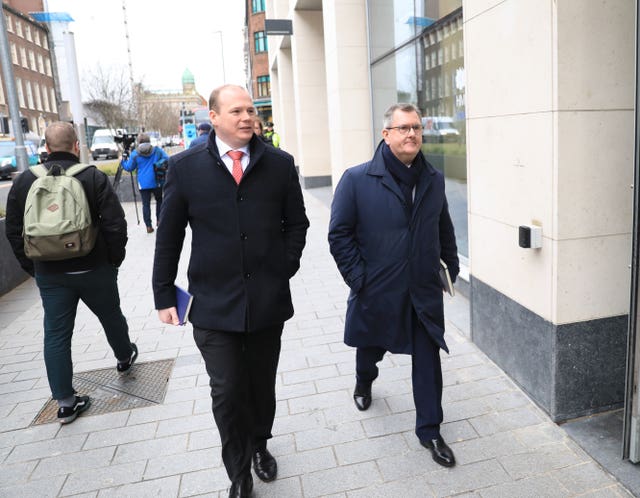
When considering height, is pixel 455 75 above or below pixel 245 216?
above

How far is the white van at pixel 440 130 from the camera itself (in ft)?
21.7

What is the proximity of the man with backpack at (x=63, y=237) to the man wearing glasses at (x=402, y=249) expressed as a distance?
1620 mm

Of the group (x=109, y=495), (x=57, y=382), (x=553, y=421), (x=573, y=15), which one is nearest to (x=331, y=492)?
(x=109, y=495)

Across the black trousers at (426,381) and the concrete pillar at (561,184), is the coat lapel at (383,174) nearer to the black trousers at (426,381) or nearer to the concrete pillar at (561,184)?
the black trousers at (426,381)

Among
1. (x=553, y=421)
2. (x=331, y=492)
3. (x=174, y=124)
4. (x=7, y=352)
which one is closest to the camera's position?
(x=331, y=492)

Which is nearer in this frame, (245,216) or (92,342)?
(245,216)

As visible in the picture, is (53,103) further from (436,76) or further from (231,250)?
(231,250)

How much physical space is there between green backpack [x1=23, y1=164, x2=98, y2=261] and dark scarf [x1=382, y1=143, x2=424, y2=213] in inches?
78.0

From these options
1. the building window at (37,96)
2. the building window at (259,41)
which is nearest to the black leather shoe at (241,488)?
the building window at (259,41)

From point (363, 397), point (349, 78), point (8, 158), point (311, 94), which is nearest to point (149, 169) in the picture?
point (349, 78)

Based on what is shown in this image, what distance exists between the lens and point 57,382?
3.82m

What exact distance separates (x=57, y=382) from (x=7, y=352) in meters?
1.81

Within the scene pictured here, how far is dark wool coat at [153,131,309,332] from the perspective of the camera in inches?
106

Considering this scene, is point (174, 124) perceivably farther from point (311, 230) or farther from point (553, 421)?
point (553, 421)
